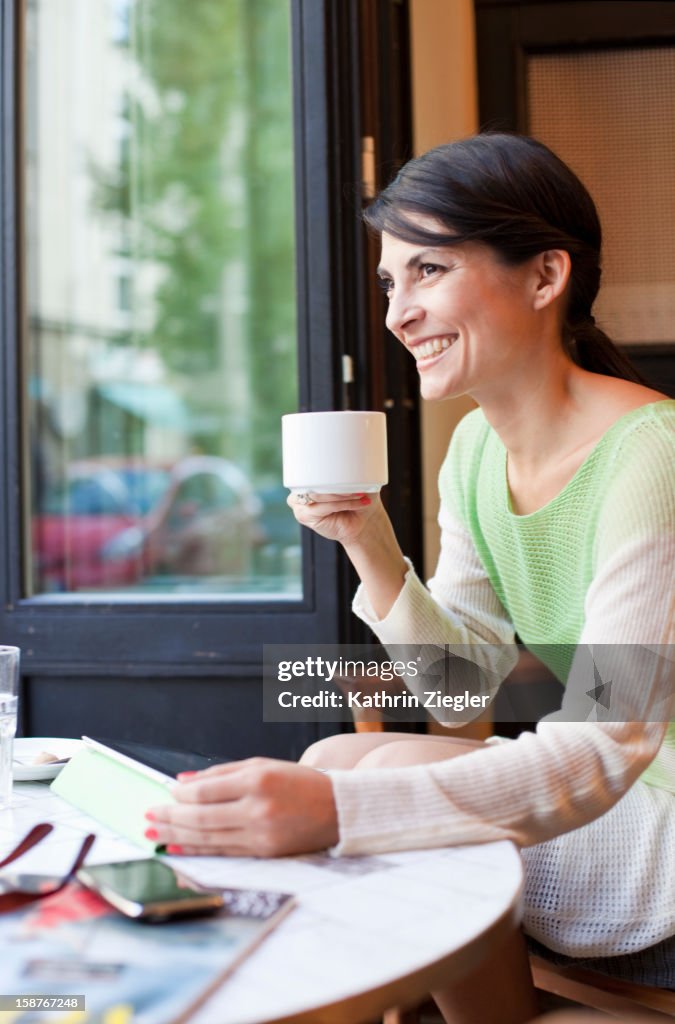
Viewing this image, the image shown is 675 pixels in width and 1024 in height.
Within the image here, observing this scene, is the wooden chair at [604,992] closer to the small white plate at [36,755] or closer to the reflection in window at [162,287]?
the small white plate at [36,755]

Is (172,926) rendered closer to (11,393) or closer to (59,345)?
(11,393)

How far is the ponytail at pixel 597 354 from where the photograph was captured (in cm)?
149

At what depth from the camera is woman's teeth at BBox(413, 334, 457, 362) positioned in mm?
1391

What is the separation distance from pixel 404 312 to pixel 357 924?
861 millimetres

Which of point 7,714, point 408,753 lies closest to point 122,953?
point 7,714

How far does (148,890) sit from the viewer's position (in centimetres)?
75

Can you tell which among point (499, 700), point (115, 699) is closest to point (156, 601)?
point (115, 699)

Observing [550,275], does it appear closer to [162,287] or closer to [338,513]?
[338,513]

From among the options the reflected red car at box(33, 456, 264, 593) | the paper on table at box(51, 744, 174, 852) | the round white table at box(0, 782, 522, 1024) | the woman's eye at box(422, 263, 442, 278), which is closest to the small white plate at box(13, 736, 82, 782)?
the paper on table at box(51, 744, 174, 852)

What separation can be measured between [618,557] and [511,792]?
11.4 inches

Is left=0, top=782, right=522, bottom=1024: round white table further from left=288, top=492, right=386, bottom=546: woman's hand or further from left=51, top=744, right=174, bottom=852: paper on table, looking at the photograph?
left=288, top=492, right=386, bottom=546: woman's hand

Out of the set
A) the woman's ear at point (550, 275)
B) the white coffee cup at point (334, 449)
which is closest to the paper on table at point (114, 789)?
the white coffee cup at point (334, 449)

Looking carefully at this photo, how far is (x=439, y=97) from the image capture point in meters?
2.43

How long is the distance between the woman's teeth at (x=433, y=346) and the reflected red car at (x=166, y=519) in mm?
2098
